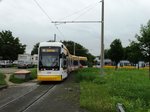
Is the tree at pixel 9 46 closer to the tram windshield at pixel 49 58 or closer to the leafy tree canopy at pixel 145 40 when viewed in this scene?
the leafy tree canopy at pixel 145 40

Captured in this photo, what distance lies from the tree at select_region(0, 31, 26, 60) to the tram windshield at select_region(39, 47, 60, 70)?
7078 centimetres

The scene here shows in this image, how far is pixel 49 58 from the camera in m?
34.4

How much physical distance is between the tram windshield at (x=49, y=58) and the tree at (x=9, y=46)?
7078 cm

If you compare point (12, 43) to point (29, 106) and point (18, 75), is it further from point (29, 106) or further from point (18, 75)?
point (29, 106)

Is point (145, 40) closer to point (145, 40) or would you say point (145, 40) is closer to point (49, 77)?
point (145, 40)

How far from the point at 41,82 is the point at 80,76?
3.58 m

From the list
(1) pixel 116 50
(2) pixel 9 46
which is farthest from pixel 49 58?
(2) pixel 9 46

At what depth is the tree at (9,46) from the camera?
4153 inches

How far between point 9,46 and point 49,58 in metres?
73.8

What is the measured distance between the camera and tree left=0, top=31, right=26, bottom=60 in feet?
346

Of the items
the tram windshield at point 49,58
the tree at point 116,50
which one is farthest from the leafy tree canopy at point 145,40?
the tree at point 116,50

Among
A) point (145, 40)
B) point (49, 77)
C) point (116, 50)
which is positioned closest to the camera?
point (49, 77)

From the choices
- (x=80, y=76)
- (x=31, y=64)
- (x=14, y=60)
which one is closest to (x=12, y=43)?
(x=14, y=60)

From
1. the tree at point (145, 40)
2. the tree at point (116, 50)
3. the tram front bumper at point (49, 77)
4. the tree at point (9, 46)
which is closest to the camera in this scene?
the tram front bumper at point (49, 77)
